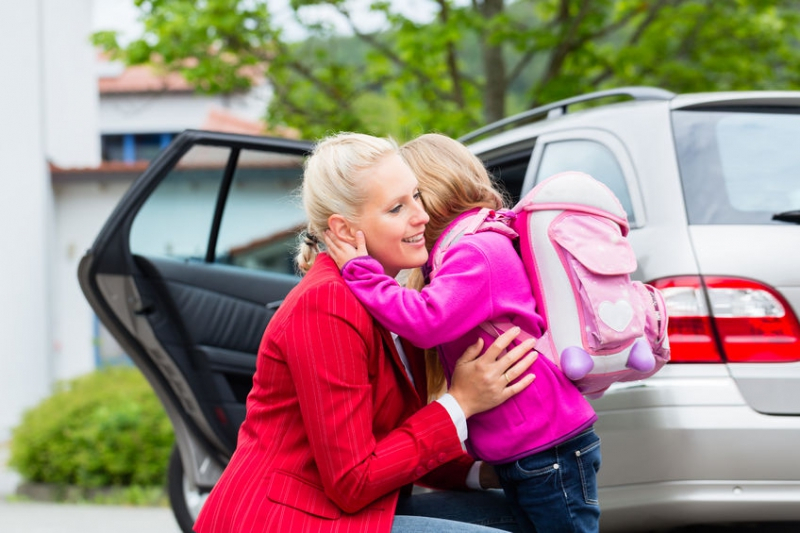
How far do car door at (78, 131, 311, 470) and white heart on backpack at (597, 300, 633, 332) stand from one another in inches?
79.4

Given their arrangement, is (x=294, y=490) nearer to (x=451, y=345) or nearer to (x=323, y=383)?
(x=323, y=383)

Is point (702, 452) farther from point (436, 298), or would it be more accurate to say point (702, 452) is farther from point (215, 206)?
point (215, 206)

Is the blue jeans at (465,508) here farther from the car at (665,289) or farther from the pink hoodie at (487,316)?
the car at (665,289)

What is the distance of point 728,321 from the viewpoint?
115 inches

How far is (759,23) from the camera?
11.9 metres

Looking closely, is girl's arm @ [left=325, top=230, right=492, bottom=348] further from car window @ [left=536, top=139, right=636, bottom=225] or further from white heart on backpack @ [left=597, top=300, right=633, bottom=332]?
car window @ [left=536, top=139, right=636, bottom=225]

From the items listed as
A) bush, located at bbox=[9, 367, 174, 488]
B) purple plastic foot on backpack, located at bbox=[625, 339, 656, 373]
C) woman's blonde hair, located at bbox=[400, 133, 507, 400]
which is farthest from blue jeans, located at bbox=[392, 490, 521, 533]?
bush, located at bbox=[9, 367, 174, 488]

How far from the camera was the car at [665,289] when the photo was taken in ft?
9.41

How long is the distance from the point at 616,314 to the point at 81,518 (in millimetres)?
5742

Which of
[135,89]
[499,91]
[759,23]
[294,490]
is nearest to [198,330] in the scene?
[294,490]

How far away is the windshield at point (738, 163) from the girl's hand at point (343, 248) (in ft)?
4.25

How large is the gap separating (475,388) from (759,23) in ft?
36.4

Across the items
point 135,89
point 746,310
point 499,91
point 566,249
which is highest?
point 566,249

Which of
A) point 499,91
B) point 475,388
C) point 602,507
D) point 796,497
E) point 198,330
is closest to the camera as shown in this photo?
point 475,388
